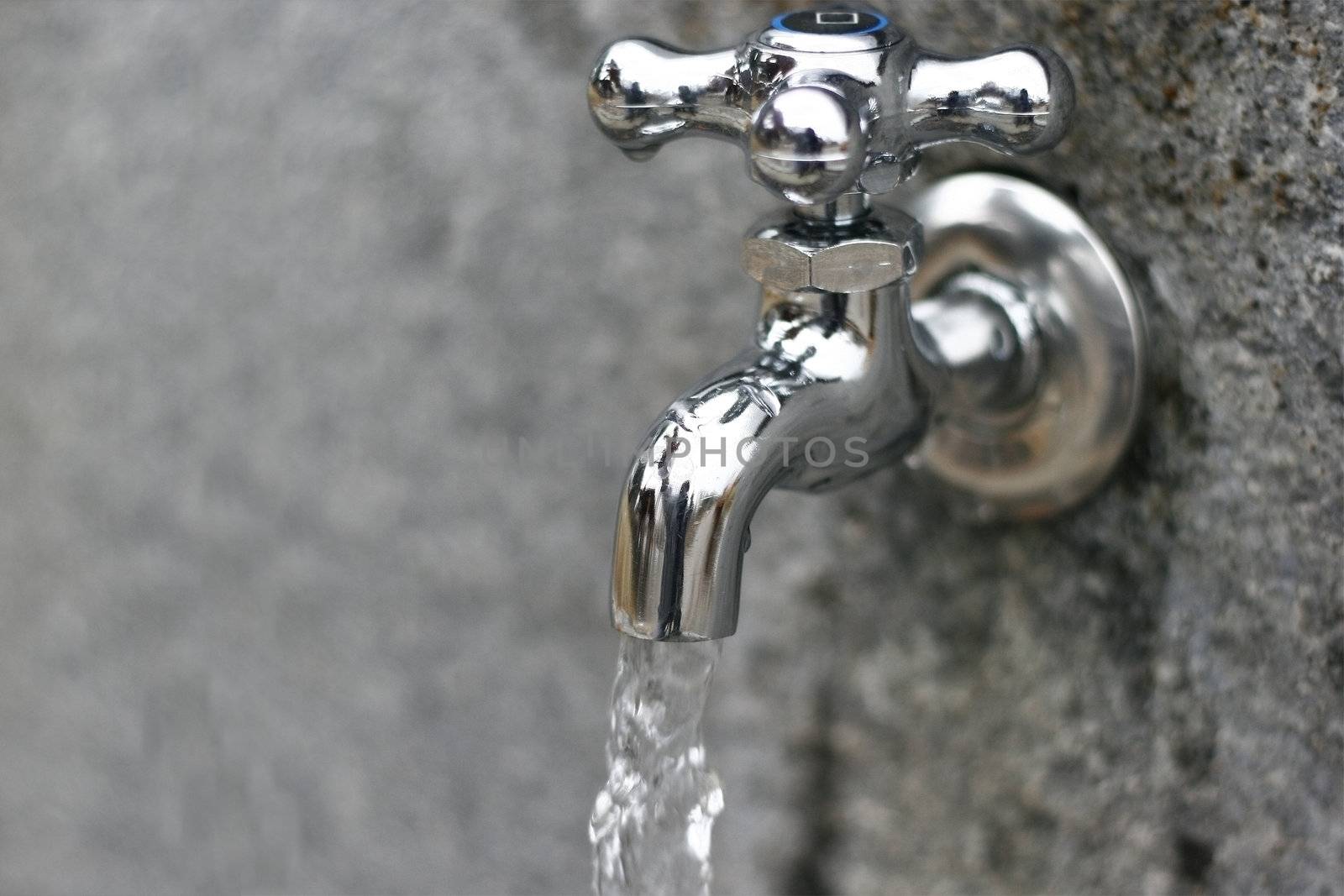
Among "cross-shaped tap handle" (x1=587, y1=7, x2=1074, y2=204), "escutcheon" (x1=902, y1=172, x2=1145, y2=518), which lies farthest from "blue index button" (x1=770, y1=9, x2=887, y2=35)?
"escutcheon" (x1=902, y1=172, x2=1145, y2=518)

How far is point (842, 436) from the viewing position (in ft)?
1.49

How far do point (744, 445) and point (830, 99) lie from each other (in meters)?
0.10

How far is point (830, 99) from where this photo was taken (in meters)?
0.37

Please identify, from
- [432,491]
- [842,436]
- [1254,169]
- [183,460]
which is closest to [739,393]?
[842,436]

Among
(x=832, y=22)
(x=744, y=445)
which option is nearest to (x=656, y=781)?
(x=744, y=445)

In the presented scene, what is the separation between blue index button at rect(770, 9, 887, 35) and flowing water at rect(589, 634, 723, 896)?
19cm

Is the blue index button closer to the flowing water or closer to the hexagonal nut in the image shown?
the hexagonal nut

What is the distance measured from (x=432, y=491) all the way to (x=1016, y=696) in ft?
0.92

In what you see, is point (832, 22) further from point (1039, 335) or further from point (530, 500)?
point (530, 500)

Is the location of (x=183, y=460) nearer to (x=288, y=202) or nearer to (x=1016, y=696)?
(x=288, y=202)

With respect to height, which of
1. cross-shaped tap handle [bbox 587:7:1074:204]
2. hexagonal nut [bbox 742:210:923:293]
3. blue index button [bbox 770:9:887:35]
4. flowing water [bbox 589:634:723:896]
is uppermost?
blue index button [bbox 770:9:887:35]

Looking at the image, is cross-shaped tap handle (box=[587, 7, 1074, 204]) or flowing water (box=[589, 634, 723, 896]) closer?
cross-shaped tap handle (box=[587, 7, 1074, 204])

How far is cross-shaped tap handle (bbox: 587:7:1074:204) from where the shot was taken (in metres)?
0.37

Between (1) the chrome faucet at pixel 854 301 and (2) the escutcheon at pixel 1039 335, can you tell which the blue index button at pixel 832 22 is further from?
(2) the escutcheon at pixel 1039 335
